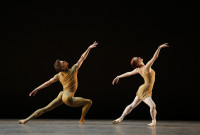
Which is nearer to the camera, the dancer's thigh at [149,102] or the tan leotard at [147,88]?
the dancer's thigh at [149,102]

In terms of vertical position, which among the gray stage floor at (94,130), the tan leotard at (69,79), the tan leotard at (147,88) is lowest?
the gray stage floor at (94,130)

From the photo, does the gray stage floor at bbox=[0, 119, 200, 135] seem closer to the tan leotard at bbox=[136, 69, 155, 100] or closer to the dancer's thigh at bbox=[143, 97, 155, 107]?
the dancer's thigh at bbox=[143, 97, 155, 107]

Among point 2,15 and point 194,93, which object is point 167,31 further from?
point 2,15

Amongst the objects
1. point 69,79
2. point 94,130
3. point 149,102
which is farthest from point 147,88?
point 94,130

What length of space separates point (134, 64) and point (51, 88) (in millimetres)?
3156

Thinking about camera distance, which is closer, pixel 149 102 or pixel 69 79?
pixel 149 102

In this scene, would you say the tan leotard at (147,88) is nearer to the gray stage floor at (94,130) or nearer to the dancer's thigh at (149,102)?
the dancer's thigh at (149,102)

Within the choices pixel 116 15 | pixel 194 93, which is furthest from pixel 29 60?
pixel 194 93

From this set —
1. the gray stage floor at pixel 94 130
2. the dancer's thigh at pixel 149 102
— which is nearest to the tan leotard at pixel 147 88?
the dancer's thigh at pixel 149 102

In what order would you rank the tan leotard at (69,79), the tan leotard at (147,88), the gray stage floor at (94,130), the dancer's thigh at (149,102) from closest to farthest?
the gray stage floor at (94,130), the dancer's thigh at (149,102), the tan leotard at (147,88), the tan leotard at (69,79)

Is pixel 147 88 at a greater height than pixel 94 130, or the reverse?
pixel 147 88

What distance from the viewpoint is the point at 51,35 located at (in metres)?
8.86

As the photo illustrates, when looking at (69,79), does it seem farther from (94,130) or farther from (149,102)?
(94,130)

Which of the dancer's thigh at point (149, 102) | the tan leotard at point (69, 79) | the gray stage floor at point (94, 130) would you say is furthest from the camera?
the tan leotard at point (69, 79)
